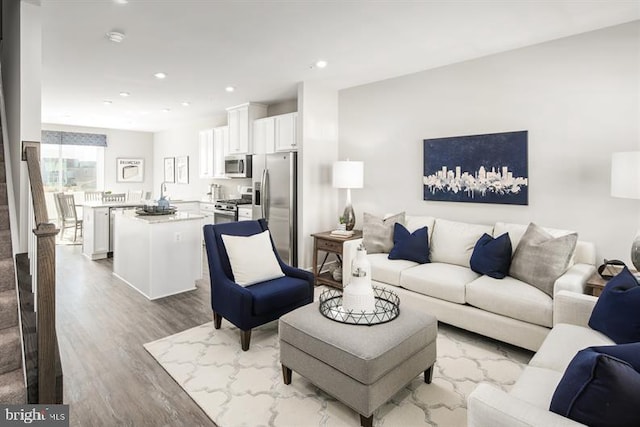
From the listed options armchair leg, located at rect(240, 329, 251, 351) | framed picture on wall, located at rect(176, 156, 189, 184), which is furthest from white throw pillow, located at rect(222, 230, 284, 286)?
framed picture on wall, located at rect(176, 156, 189, 184)

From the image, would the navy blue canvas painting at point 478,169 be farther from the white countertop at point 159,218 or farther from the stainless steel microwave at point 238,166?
the stainless steel microwave at point 238,166

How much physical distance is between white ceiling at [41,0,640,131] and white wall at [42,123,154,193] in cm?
410

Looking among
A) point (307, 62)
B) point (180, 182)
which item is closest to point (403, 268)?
point (307, 62)

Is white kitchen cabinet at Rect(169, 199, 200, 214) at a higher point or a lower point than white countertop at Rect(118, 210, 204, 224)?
higher

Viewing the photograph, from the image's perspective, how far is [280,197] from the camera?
5082mm

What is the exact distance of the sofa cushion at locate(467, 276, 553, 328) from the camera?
2607 millimetres

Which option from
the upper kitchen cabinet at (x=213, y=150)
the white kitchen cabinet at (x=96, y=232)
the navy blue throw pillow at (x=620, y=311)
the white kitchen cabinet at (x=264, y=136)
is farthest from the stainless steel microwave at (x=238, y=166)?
the navy blue throw pillow at (x=620, y=311)

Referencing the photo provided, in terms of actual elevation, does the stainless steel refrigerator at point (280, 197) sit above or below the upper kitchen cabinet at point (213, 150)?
below

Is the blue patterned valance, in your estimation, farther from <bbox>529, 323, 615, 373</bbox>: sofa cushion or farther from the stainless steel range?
<bbox>529, 323, 615, 373</bbox>: sofa cushion

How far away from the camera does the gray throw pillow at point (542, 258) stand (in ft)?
8.97

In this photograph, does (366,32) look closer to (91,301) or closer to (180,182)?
(91,301)

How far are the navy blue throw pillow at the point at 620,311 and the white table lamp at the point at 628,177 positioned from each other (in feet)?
2.09

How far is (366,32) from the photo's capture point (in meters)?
3.12

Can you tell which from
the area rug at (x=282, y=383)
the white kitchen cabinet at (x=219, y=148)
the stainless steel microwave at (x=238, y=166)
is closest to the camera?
the area rug at (x=282, y=383)
